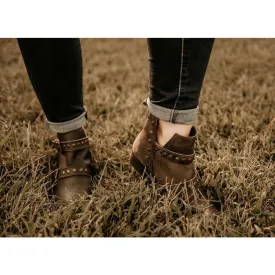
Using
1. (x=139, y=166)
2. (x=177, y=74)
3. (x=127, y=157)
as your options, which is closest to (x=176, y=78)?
(x=177, y=74)

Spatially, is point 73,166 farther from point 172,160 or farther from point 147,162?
point 172,160

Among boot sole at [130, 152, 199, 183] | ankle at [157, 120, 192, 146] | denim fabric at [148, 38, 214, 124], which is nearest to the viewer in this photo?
denim fabric at [148, 38, 214, 124]

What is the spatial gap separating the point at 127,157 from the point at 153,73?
50 centimetres

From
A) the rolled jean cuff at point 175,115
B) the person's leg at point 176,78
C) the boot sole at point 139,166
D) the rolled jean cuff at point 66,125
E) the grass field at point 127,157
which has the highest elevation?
the person's leg at point 176,78

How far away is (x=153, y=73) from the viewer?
1069 millimetres

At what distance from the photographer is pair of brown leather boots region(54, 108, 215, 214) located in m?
1.14

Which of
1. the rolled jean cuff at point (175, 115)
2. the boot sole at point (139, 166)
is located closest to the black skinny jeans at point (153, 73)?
the rolled jean cuff at point (175, 115)

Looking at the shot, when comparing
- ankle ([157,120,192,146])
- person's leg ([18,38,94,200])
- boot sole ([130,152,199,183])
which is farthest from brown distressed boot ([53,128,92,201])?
ankle ([157,120,192,146])

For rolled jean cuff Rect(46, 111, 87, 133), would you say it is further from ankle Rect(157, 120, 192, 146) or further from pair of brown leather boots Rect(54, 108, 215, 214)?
ankle Rect(157, 120, 192, 146)

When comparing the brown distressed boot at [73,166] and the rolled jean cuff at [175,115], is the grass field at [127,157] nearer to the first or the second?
the brown distressed boot at [73,166]

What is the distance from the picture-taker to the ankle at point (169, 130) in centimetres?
113
